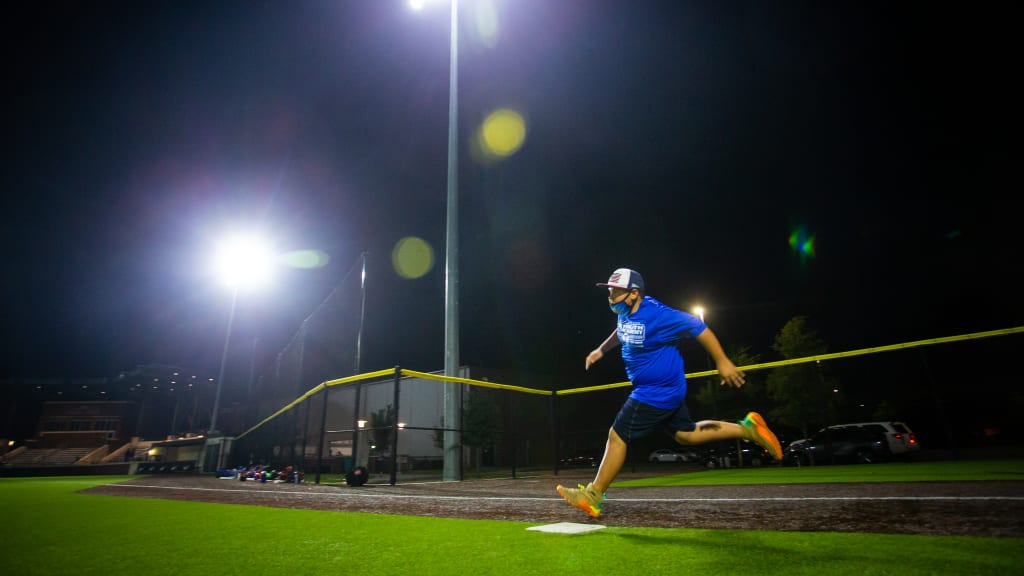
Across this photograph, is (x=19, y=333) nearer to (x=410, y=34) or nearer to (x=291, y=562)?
(x=410, y=34)

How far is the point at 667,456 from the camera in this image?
3325 centimetres

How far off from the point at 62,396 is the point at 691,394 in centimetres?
6675

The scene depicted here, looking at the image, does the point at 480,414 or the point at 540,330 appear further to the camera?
the point at 540,330

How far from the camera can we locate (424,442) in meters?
31.7

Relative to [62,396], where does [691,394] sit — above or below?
below

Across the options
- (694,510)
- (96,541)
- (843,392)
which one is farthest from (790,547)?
(843,392)

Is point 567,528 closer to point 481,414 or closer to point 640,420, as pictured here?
point 640,420

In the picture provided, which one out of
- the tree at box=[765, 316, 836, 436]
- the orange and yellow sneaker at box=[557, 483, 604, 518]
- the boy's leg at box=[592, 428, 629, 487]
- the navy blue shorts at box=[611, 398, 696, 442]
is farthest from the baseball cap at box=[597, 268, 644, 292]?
the tree at box=[765, 316, 836, 436]

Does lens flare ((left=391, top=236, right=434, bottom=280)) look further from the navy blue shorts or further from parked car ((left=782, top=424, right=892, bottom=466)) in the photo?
the navy blue shorts

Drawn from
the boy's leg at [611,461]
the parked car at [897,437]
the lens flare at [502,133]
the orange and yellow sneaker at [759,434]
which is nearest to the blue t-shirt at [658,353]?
A: the boy's leg at [611,461]

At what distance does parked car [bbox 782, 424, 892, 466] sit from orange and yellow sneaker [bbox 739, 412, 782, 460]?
35.2 feet

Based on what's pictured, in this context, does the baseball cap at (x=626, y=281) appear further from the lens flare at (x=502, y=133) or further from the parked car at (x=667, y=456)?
the parked car at (x=667, y=456)

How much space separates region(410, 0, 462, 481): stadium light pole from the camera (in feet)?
34.4

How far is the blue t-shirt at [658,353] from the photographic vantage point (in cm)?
323
